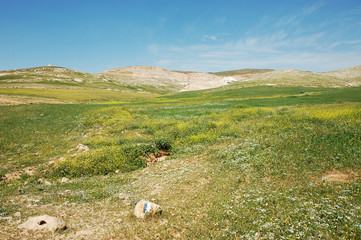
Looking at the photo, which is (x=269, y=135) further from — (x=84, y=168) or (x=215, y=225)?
(x=84, y=168)

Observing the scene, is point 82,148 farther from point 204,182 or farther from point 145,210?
point 204,182

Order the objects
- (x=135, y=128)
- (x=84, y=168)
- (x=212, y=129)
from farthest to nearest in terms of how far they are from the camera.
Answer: (x=135, y=128)
(x=212, y=129)
(x=84, y=168)

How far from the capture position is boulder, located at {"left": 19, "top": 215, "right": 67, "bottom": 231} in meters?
7.04

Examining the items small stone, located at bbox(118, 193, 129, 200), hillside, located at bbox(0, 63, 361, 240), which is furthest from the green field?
small stone, located at bbox(118, 193, 129, 200)

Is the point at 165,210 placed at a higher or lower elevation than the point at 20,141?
lower

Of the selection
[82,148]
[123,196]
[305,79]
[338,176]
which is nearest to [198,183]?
[123,196]

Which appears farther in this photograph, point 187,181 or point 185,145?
point 185,145

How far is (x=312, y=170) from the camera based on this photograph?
10930mm

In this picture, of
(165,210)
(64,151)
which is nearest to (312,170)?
(165,210)

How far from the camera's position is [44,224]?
23.6ft

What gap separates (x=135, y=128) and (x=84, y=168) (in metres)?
10.4

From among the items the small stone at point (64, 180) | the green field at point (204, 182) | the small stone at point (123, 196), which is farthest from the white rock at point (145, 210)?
the small stone at point (64, 180)

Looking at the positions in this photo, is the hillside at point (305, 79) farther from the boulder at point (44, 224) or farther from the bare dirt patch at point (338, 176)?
the boulder at point (44, 224)

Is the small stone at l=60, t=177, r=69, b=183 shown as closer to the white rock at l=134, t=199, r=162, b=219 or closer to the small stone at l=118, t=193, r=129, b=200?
the small stone at l=118, t=193, r=129, b=200
